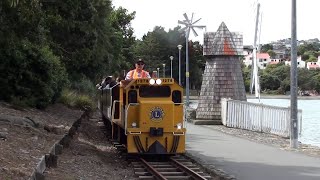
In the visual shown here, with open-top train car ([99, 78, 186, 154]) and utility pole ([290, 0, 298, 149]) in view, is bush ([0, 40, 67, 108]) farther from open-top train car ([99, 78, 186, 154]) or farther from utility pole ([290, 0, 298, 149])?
utility pole ([290, 0, 298, 149])

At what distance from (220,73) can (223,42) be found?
2046 mm

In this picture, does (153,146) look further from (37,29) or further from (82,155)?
(37,29)

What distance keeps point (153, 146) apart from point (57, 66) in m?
12.3

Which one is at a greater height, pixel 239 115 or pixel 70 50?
pixel 70 50

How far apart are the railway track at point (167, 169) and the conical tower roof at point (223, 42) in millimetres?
19527

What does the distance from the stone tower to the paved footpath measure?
12.8 metres

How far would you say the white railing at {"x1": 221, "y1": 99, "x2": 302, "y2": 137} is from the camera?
25142 mm

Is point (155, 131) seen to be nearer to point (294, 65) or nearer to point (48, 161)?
point (48, 161)

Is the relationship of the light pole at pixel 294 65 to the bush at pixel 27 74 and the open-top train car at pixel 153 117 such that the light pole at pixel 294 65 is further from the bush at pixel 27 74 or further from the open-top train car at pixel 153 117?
the bush at pixel 27 74

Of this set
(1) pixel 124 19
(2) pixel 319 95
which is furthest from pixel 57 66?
(2) pixel 319 95

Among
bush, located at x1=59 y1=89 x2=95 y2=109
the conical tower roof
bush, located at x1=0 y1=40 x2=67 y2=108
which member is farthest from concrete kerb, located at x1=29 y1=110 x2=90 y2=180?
the conical tower roof

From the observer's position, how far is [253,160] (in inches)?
607

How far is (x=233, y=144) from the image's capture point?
20.3 meters

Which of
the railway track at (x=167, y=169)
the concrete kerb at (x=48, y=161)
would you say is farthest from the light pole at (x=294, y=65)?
the concrete kerb at (x=48, y=161)
